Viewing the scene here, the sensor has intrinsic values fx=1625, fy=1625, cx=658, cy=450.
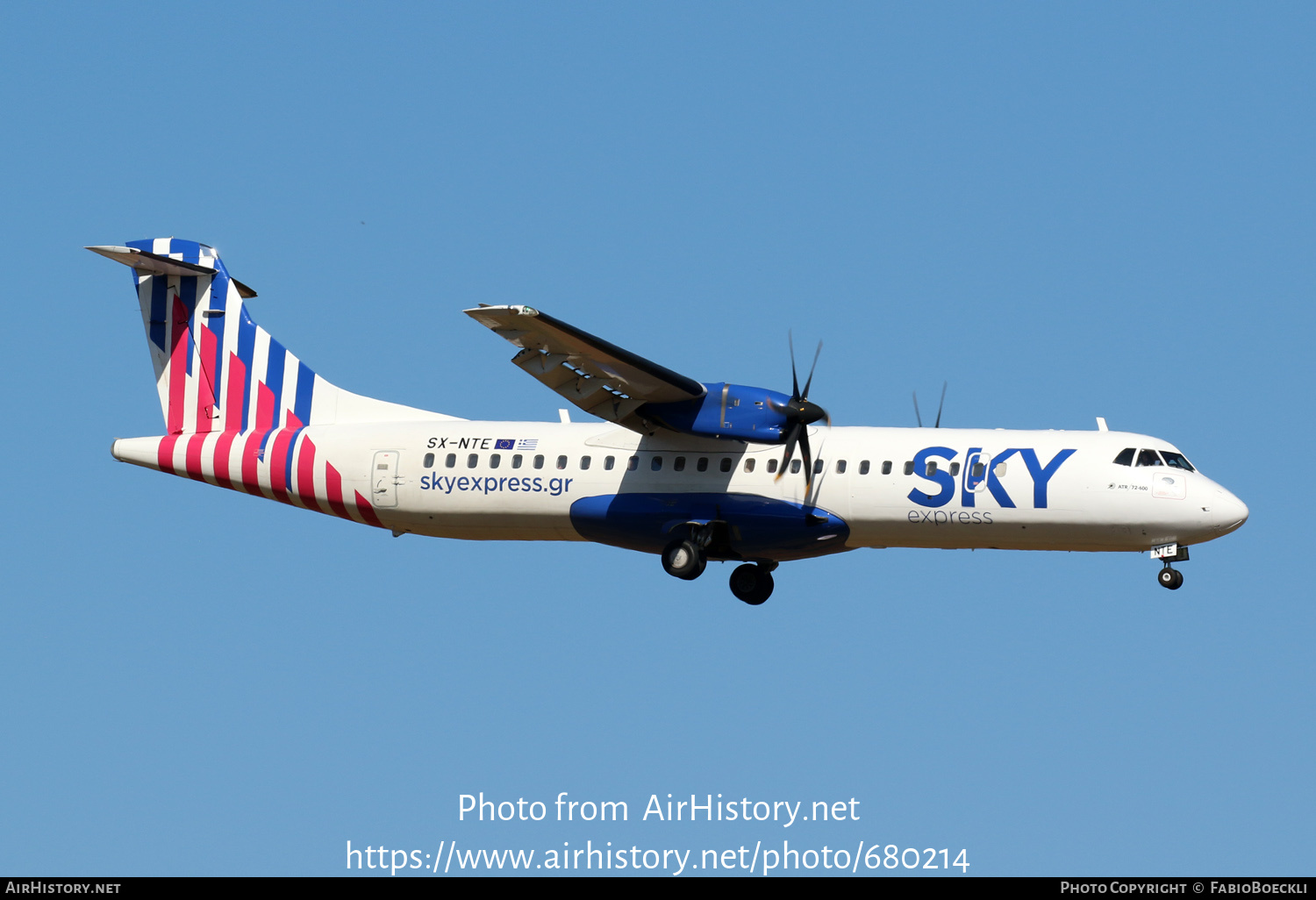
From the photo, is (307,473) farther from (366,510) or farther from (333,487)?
(366,510)

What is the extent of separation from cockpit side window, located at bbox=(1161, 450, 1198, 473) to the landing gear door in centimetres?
1232

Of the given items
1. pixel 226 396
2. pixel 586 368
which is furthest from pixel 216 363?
pixel 586 368

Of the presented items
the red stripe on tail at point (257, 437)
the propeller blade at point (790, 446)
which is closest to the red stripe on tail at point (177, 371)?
the red stripe on tail at point (257, 437)

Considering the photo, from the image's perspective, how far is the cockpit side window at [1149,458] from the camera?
80.7 ft

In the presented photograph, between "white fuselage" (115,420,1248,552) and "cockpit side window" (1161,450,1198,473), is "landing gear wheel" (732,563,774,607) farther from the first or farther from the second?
"cockpit side window" (1161,450,1198,473)

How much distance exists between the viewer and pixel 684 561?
84.0ft

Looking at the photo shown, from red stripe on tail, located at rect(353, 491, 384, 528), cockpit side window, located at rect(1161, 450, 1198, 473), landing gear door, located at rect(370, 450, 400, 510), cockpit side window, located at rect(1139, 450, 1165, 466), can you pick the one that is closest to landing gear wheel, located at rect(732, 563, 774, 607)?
landing gear door, located at rect(370, 450, 400, 510)

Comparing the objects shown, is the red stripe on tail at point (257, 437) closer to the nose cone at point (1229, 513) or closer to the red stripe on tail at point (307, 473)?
the red stripe on tail at point (307, 473)

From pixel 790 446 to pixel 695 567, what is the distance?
2420 mm

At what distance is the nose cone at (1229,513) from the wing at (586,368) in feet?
25.9
